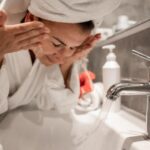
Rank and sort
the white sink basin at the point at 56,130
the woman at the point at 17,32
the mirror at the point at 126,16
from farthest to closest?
1. the mirror at the point at 126,16
2. the white sink basin at the point at 56,130
3. the woman at the point at 17,32

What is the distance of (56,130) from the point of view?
2.79 ft

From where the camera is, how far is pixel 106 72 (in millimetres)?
909

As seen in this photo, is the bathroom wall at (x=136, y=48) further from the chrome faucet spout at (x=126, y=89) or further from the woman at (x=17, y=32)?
the woman at (x=17, y=32)

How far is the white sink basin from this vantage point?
78cm

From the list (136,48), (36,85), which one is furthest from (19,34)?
(136,48)

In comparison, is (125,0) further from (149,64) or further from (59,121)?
(59,121)

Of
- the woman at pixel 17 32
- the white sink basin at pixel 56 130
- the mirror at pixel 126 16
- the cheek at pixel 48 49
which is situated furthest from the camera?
the mirror at pixel 126 16

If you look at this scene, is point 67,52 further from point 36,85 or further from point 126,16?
point 126,16

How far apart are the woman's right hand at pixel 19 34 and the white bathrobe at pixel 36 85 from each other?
0.23 m

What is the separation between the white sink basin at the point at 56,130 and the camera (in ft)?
2.55

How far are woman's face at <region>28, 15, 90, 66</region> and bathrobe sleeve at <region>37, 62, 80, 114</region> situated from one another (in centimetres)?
15

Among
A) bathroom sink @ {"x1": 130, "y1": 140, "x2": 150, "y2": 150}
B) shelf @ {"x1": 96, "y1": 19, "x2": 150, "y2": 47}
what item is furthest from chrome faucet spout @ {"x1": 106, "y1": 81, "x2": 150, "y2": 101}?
shelf @ {"x1": 96, "y1": 19, "x2": 150, "y2": 47}

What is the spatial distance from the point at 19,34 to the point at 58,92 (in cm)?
35

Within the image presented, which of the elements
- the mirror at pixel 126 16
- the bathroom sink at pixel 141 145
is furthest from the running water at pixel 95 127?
the mirror at pixel 126 16
